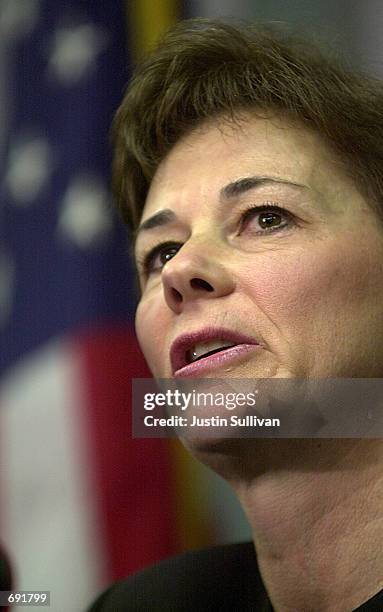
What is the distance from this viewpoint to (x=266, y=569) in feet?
2.34

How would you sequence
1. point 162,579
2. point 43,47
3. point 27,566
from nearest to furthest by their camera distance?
point 162,579 < point 27,566 < point 43,47

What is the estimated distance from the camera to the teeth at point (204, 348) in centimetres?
66

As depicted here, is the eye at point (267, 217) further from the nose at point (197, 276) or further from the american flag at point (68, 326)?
the american flag at point (68, 326)

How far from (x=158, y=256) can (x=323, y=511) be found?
0.89 feet

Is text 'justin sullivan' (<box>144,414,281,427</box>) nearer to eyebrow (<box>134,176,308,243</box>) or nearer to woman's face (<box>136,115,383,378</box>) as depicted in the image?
woman's face (<box>136,115,383,378</box>)

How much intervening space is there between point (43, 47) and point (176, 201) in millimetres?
402

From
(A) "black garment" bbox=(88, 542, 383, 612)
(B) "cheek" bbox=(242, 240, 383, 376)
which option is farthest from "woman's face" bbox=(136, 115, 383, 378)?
(A) "black garment" bbox=(88, 542, 383, 612)

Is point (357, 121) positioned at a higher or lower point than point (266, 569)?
higher

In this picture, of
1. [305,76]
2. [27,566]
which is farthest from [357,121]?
[27,566]

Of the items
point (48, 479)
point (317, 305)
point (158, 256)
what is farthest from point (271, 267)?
point (48, 479)

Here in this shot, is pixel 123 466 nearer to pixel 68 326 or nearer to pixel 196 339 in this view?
pixel 68 326

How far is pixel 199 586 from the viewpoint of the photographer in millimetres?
757

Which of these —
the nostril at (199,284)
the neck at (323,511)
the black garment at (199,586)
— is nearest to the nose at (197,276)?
the nostril at (199,284)

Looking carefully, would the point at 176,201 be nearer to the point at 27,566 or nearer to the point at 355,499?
the point at 355,499
